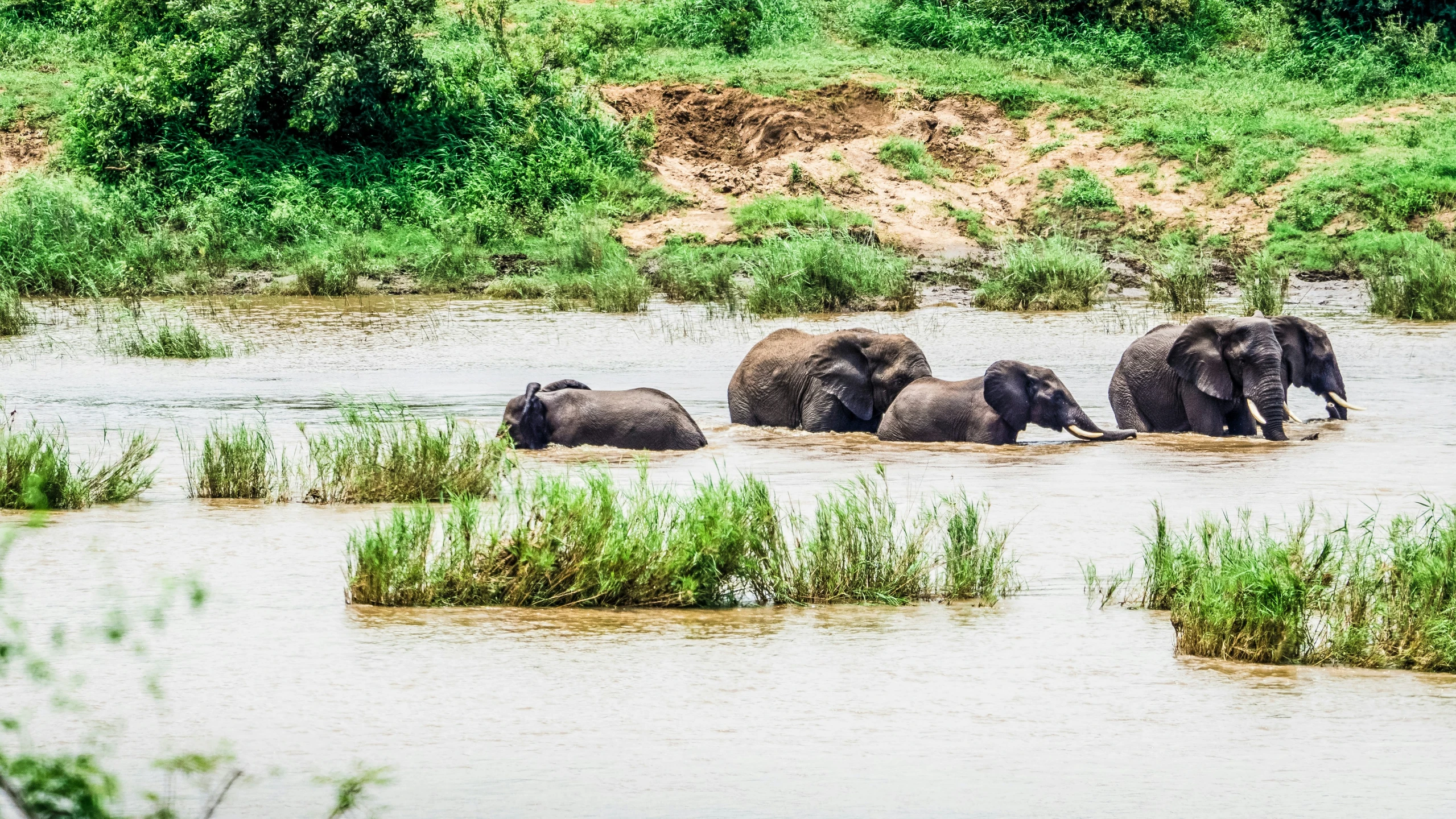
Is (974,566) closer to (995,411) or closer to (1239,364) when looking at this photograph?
(995,411)

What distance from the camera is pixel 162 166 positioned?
29.8 meters

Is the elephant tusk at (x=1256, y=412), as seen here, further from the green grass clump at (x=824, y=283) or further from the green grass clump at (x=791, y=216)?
the green grass clump at (x=791, y=216)

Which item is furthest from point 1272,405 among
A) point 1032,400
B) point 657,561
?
point 657,561

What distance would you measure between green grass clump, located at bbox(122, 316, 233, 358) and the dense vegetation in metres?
4.74

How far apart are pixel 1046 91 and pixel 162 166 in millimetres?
15417

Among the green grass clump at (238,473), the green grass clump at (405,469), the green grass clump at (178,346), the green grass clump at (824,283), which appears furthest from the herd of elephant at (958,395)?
the green grass clump at (824,283)

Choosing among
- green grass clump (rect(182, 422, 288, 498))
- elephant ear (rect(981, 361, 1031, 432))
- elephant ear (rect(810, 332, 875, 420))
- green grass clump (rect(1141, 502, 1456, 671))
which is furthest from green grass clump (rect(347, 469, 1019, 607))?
elephant ear (rect(810, 332, 875, 420))

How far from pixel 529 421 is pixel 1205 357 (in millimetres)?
4957

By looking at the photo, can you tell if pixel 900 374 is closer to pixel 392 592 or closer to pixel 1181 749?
pixel 392 592

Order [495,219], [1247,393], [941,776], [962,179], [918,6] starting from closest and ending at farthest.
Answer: [941,776]
[1247,393]
[495,219]
[962,179]
[918,6]

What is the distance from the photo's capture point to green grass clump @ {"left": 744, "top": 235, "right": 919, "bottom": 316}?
22969 mm

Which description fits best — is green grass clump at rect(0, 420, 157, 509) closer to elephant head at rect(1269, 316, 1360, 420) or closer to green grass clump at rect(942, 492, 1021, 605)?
green grass clump at rect(942, 492, 1021, 605)

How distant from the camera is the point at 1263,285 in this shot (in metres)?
21.8

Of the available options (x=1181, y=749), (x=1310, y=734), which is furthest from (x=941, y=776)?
A: (x=1310, y=734)
